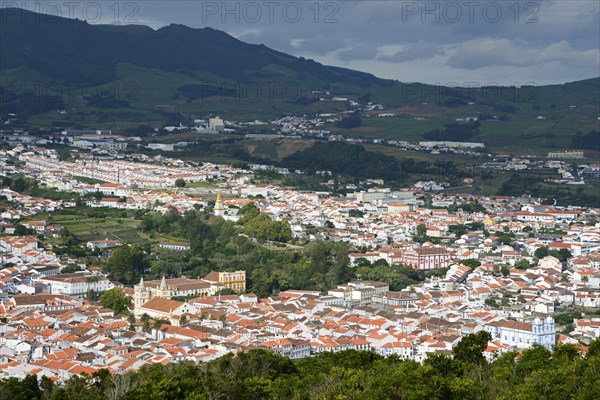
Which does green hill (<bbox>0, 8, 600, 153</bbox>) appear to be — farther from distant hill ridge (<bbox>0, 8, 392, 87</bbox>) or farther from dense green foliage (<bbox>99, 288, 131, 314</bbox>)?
dense green foliage (<bbox>99, 288, 131, 314</bbox>)

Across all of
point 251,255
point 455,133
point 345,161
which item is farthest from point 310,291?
point 455,133

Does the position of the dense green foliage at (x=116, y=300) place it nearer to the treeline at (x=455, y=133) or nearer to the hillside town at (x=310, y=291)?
the hillside town at (x=310, y=291)

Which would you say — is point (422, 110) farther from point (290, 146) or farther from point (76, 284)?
point (76, 284)

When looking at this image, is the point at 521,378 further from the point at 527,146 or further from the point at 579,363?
the point at 527,146

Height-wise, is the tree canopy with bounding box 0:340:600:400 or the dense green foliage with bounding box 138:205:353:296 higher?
the tree canopy with bounding box 0:340:600:400

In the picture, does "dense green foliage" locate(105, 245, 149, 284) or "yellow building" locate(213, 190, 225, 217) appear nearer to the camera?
"dense green foliage" locate(105, 245, 149, 284)

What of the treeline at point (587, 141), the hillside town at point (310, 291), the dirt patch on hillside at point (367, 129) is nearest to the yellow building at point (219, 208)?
the hillside town at point (310, 291)

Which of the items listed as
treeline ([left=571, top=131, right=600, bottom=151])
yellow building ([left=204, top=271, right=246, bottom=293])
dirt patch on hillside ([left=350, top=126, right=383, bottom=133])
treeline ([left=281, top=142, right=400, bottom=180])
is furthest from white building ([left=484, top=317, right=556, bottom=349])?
dirt patch on hillside ([left=350, top=126, right=383, bottom=133])
